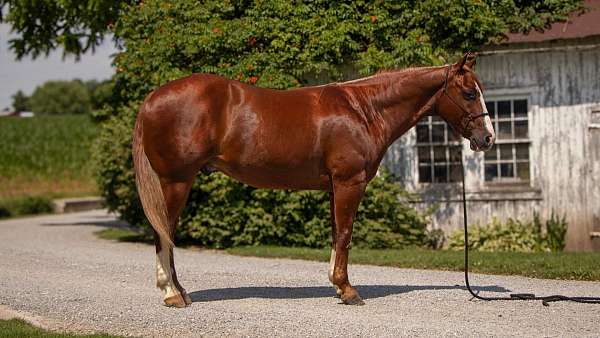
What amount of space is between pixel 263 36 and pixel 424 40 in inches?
114

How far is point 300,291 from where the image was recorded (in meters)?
10.1

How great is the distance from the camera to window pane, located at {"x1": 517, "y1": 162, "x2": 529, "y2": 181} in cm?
1580

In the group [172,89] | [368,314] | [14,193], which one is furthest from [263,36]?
[14,193]

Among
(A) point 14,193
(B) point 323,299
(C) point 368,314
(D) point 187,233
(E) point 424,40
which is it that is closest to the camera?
(C) point 368,314

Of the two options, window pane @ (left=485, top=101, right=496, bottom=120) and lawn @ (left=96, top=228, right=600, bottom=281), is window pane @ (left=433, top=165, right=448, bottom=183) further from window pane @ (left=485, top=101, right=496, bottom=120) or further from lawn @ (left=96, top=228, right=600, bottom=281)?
lawn @ (left=96, top=228, right=600, bottom=281)

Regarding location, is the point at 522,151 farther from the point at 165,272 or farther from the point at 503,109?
the point at 165,272

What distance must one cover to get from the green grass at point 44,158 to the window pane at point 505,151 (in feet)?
64.8

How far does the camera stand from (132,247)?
1645 cm

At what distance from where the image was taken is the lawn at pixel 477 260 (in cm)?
1162

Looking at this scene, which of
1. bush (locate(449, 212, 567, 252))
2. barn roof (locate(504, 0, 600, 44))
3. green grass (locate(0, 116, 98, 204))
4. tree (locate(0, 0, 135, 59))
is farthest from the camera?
green grass (locate(0, 116, 98, 204))

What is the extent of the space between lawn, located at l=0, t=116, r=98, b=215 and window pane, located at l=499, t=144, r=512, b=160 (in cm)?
1934

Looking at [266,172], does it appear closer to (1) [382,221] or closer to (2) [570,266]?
(2) [570,266]

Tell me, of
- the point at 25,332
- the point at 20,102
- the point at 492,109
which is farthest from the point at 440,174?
the point at 20,102

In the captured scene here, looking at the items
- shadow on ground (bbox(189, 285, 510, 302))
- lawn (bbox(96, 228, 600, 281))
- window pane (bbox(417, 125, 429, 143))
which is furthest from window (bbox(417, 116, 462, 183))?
shadow on ground (bbox(189, 285, 510, 302))
